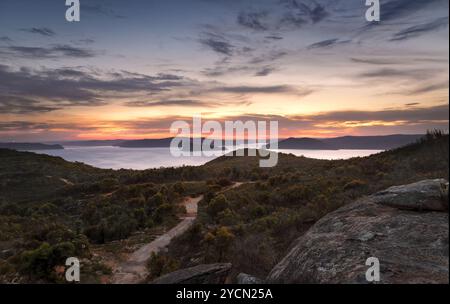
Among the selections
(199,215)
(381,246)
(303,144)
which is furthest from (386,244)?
(303,144)

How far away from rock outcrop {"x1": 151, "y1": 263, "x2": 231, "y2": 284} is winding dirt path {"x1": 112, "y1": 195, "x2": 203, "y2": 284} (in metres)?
4.29

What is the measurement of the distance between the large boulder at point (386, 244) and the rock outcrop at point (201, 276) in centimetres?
133

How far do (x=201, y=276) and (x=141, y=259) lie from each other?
6.71 metres

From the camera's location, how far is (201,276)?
741 cm

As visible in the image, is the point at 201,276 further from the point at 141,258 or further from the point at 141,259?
the point at 141,258

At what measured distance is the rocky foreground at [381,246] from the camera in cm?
531

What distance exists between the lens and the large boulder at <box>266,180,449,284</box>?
17.3 ft
